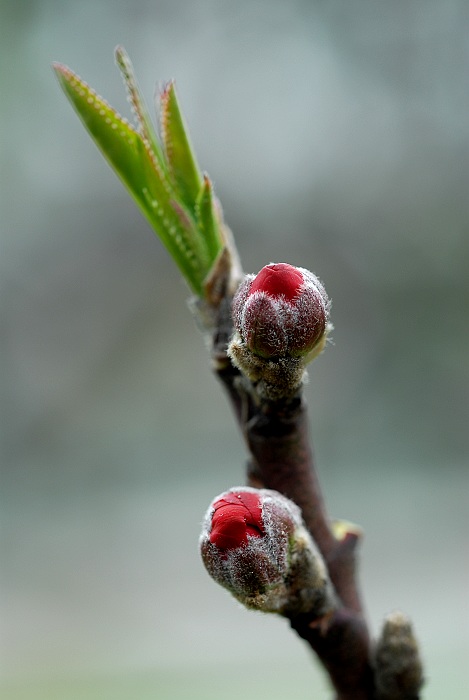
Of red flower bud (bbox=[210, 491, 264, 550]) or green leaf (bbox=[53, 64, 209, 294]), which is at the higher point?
green leaf (bbox=[53, 64, 209, 294])

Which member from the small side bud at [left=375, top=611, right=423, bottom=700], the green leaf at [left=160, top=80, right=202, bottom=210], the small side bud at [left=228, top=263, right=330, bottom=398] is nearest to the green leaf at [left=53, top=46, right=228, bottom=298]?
the green leaf at [left=160, top=80, right=202, bottom=210]

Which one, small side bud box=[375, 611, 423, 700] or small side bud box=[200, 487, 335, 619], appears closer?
small side bud box=[200, 487, 335, 619]

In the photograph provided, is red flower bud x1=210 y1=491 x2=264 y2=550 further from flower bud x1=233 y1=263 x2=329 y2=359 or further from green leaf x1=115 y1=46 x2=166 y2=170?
green leaf x1=115 y1=46 x2=166 y2=170

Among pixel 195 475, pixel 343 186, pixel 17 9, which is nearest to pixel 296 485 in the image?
pixel 195 475

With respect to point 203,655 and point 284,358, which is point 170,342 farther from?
point 284,358

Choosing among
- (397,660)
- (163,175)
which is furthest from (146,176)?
(397,660)

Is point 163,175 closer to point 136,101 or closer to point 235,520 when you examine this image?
point 136,101

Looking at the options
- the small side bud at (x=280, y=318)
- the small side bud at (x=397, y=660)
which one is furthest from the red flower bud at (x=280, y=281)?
the small side bud at (x=397, y=660)
